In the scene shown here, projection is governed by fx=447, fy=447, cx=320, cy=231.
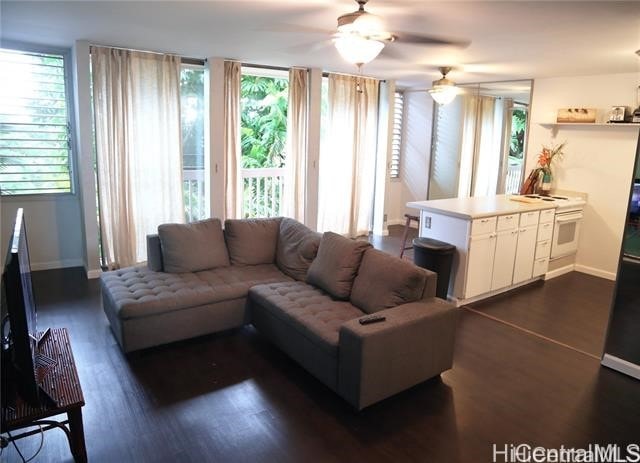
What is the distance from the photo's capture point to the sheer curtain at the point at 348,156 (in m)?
6.44

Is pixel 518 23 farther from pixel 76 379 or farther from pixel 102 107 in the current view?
pixel 102 107

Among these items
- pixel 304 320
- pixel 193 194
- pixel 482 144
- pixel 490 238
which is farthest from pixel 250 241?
pixel 482 144

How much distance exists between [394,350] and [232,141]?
375 cm

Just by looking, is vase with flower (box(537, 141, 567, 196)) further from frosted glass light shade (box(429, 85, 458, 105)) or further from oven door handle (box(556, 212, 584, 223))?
frosted glass light shade (box(429, 85, 458, 105))

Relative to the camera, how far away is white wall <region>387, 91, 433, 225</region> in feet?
24.6

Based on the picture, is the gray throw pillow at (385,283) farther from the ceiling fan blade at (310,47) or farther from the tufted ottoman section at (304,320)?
the ceiling fan blade at (310,47)

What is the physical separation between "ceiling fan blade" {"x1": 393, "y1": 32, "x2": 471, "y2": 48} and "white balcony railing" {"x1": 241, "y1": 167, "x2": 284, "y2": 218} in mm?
2998

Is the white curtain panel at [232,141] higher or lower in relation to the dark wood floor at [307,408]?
higher

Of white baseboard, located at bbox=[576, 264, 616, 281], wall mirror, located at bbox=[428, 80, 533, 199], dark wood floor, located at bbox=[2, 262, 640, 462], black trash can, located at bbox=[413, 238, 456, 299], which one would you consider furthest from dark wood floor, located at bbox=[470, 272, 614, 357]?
wall mirror, located at bbox=[428, 80, 533, 199]

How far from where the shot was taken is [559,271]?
5535 millimetres

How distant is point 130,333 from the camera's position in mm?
3098

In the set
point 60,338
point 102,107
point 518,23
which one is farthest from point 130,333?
point 518,23

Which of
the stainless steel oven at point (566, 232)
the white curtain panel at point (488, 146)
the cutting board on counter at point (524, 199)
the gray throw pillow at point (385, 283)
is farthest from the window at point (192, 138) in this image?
the stainless steel oven at point (566, 232)

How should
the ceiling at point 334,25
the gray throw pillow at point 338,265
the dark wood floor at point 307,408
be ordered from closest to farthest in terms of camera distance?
the dark wood floor at point 307,408, the ceiling at point 334,25, the gray throw pillow at point 338,265
